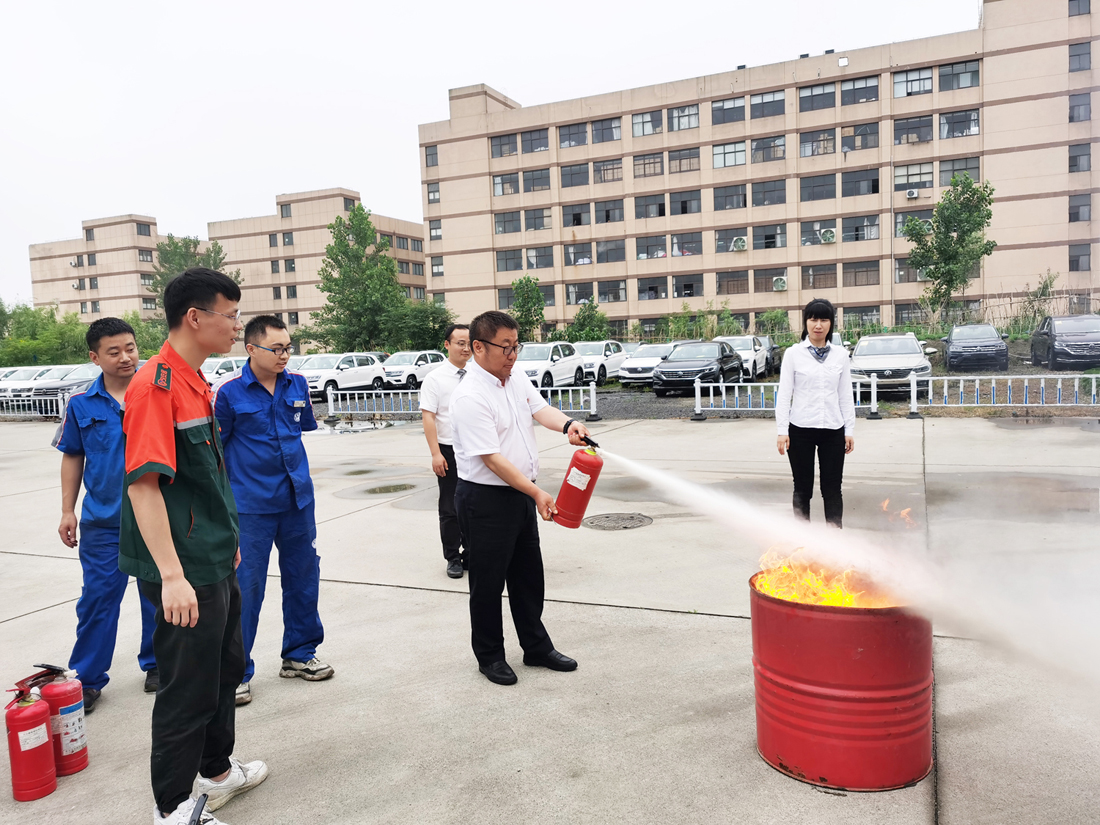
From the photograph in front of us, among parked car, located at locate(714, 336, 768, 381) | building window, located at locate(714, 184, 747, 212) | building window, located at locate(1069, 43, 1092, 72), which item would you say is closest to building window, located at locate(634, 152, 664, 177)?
building window, located at locate(714, 184, 747, 212)

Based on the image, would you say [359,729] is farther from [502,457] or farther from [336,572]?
[336,572]

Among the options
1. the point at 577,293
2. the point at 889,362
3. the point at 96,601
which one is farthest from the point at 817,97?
the point at 96,601

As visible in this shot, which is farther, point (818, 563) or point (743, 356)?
point (743, 356)

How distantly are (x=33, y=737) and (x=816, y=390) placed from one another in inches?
193

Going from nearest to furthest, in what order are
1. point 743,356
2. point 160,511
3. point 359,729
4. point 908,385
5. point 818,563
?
1. point 160,511
2. point 818,563
3. point 359,729
4. point 908,385
5. point 743,356

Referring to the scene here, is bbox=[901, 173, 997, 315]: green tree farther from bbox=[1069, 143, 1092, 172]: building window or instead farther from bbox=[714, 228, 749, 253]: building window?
bbox=[714, 228, 749, 253]: building window

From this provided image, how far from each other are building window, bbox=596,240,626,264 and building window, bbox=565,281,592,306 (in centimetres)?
182

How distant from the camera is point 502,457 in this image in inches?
146

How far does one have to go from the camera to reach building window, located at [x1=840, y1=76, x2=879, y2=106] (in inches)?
1673

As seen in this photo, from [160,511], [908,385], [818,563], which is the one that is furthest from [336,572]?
[908,385]

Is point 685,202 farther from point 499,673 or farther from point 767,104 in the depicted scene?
point 499,673

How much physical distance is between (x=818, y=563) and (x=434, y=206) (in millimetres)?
53607

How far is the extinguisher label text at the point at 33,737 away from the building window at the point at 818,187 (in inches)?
1853

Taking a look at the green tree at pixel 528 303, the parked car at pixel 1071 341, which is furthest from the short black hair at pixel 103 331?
the green tree at pixel 528 303
